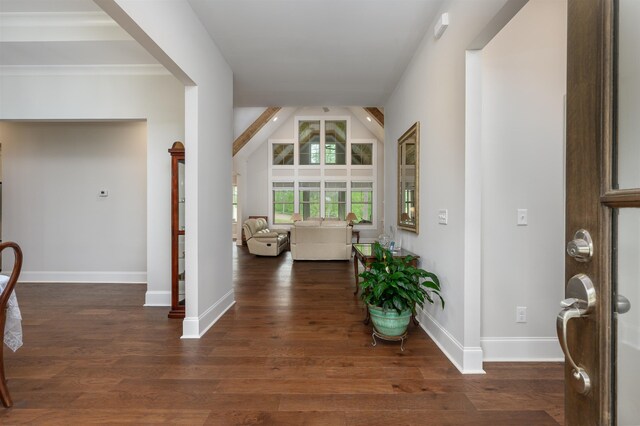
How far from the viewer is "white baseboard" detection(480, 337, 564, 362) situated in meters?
2.14

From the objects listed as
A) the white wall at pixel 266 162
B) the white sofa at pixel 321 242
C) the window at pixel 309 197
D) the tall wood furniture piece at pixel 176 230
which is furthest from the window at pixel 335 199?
the tall wood furniture piece at pixel 176 230

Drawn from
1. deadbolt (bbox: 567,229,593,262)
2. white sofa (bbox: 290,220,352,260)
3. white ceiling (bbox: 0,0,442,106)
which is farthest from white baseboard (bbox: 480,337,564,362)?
white sofa (bbox: 290,220,352,260)

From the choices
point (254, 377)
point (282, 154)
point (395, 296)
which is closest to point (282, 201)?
point (282, 154)

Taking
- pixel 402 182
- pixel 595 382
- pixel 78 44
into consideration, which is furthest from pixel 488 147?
pixel 78 44

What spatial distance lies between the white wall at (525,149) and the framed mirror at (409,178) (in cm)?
83

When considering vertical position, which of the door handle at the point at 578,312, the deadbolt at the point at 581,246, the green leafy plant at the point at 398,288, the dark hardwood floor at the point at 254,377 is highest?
the deadbolt at the point at 581,246

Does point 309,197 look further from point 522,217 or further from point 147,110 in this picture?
point 522,217

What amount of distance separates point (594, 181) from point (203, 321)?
2792mm

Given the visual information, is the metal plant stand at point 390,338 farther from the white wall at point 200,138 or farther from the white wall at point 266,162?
the white wall at point 266,162

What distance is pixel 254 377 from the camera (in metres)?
1.92

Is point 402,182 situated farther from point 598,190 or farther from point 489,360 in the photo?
point 598,190

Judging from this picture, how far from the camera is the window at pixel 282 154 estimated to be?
33.3 ft

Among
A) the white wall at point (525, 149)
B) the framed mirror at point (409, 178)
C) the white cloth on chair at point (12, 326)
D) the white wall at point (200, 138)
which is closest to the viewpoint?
the white cloth on chair at point (12, 326)

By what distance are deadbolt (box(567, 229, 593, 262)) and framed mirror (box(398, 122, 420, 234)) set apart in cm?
231
